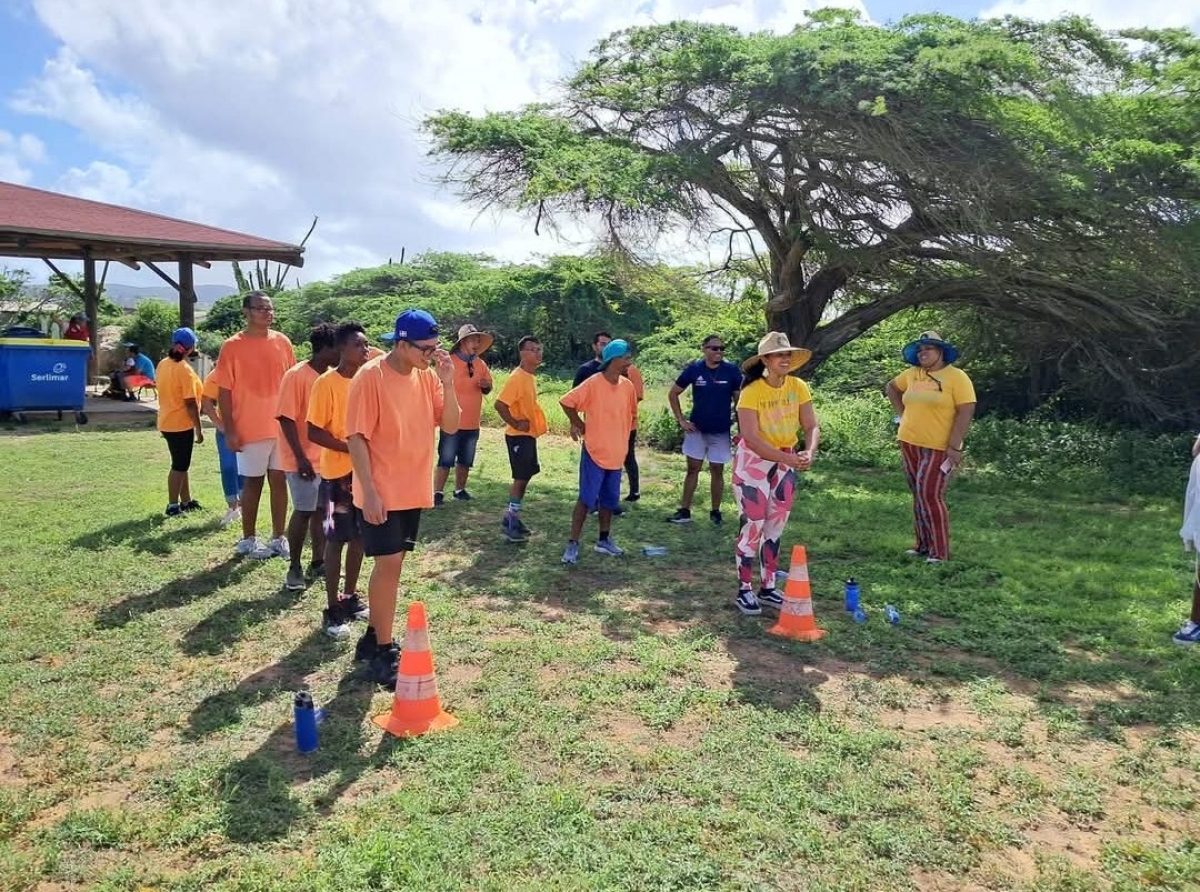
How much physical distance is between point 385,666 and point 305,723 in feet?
2.53

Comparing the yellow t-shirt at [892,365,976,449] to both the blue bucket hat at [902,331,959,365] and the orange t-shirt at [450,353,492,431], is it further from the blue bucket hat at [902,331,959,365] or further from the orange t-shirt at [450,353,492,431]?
the orange t-shirt at [450,353,492,431]

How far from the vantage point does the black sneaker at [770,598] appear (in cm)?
581

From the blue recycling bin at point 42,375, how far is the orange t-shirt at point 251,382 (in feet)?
29.9

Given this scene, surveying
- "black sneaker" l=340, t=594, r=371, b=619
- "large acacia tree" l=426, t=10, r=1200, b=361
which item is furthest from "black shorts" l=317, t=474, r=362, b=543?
"large acacia tree" l=426, t=10, r=1200, b=361

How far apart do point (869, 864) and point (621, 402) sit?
4252 millimetres

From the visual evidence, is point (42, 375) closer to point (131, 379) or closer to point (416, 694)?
point (131, 379)

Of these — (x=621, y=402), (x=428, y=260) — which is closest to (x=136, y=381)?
(x=621, y=402)

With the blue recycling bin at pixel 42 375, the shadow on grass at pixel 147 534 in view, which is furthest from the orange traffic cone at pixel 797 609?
the blue recycling bin at pixel 42 375

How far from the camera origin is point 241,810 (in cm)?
332

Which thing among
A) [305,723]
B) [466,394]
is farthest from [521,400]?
[305,723]

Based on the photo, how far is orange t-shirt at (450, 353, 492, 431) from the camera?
333 inches

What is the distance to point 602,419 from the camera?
22.0 ft

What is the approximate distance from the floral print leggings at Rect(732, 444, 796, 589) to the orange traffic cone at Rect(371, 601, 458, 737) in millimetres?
2374

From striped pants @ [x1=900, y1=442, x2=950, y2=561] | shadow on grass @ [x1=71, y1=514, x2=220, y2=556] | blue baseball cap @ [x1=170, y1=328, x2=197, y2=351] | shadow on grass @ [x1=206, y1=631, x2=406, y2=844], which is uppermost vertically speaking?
blue baseball cap @ [x1=170, y1=328, x2=197, y2=351]
